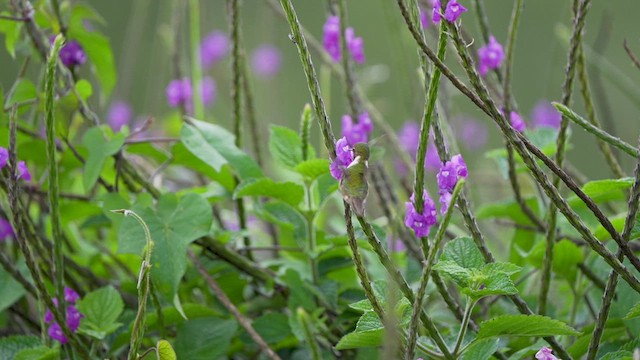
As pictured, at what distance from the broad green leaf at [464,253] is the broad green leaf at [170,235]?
274mm

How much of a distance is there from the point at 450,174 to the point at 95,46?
24.0 inches

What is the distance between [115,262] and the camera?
114cm

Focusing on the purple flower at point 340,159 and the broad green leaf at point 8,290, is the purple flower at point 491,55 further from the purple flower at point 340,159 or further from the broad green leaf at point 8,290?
the broad green leaf at point 8,290

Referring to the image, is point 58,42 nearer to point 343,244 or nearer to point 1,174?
point 1,174

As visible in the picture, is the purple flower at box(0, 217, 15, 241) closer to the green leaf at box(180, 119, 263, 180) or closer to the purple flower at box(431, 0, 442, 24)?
the green leaf at box(180, 119, 263, 180)

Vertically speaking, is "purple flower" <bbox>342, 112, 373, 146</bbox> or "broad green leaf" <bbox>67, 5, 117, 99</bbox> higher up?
"broad green leaf" <bbox>67, 5, 117, 99</bbox>

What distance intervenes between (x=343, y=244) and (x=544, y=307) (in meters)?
0.23

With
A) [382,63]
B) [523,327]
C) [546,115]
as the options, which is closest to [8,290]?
[523,327]

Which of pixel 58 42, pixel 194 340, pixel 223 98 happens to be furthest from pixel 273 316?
pixel 223 98

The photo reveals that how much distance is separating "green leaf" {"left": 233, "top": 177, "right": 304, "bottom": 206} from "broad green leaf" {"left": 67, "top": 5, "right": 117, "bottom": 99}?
0.33m

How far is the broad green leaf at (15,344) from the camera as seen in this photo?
879 mm

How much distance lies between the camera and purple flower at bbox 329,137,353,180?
2.10ft

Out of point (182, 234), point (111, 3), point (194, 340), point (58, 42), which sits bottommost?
point (194, 340)

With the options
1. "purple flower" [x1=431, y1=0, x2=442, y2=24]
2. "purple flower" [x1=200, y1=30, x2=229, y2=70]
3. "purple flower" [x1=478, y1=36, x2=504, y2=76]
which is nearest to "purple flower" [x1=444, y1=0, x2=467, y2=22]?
"purple flower" [x1=431, y1=0, x2=442, y2=24]
